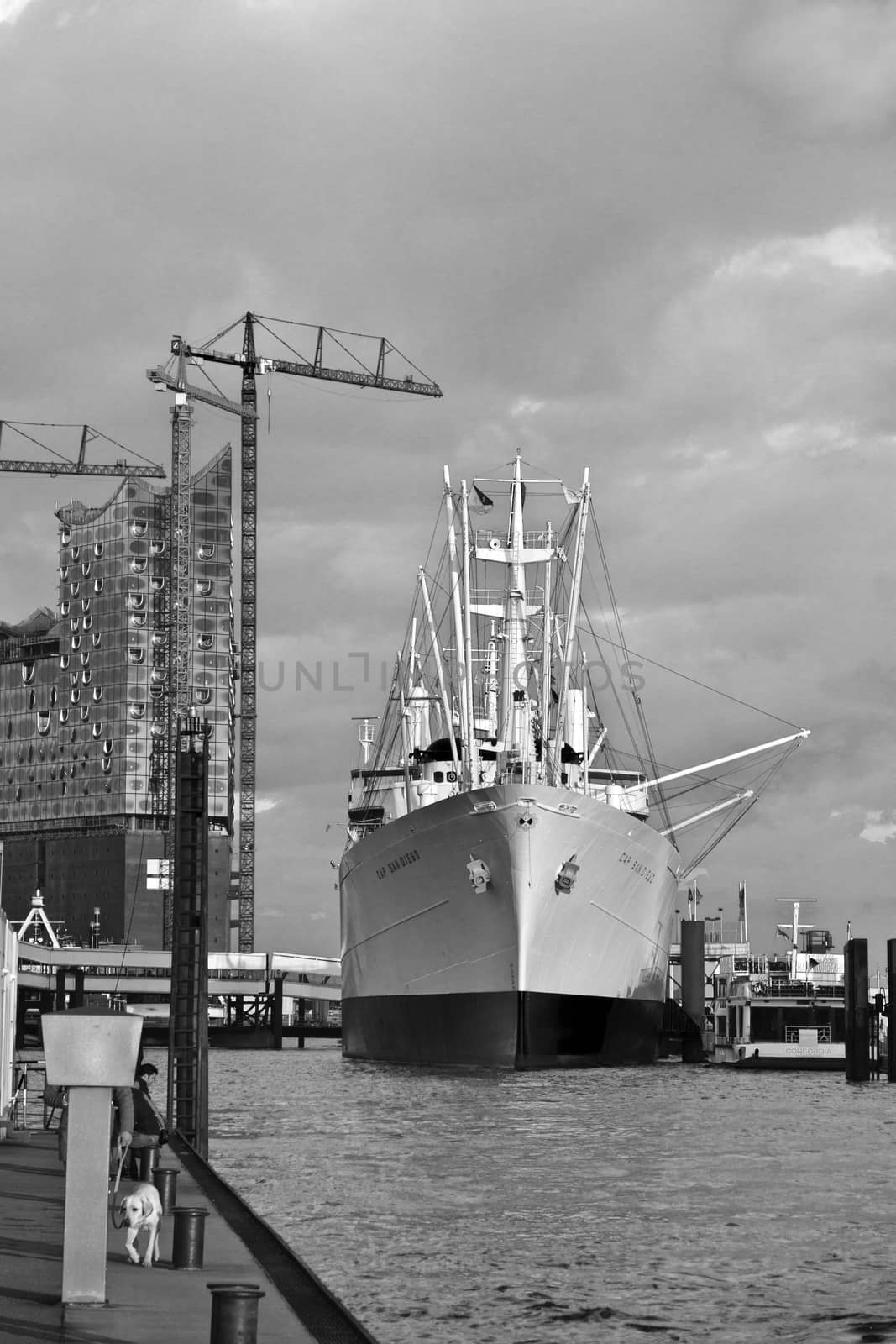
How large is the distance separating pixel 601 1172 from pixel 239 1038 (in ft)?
446

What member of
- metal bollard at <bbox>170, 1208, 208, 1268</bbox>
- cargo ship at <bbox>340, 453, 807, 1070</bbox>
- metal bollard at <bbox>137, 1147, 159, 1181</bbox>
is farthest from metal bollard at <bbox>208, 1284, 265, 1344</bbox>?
cargo ship at <bbox>340, 453, 807, 1070</bbox>

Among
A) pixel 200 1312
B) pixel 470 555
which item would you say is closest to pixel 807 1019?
pixel 470 555

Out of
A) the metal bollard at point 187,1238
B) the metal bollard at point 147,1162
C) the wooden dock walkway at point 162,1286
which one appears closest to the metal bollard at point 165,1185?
the wooden dock walkway at point 162,1286

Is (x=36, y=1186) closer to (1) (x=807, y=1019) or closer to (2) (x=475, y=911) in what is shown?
(2) (x=475, y=911)

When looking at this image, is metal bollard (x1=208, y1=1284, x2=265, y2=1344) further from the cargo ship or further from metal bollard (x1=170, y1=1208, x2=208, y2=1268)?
the cargo ship

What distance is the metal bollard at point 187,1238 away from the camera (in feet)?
61.5

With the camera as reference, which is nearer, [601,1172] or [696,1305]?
[696,1305]

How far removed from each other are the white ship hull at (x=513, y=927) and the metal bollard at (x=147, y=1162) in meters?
44.8

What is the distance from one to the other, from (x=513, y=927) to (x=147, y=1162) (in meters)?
45.4

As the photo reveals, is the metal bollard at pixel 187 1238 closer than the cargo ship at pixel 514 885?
Yes

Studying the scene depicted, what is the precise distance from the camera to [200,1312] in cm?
1627

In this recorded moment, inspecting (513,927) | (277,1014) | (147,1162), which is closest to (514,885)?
(513,927)

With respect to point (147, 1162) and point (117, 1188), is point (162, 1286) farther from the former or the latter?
point (147, 1162)

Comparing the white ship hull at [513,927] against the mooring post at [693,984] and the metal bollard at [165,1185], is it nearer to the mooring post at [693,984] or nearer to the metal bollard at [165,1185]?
the mooring post at [693,984]
